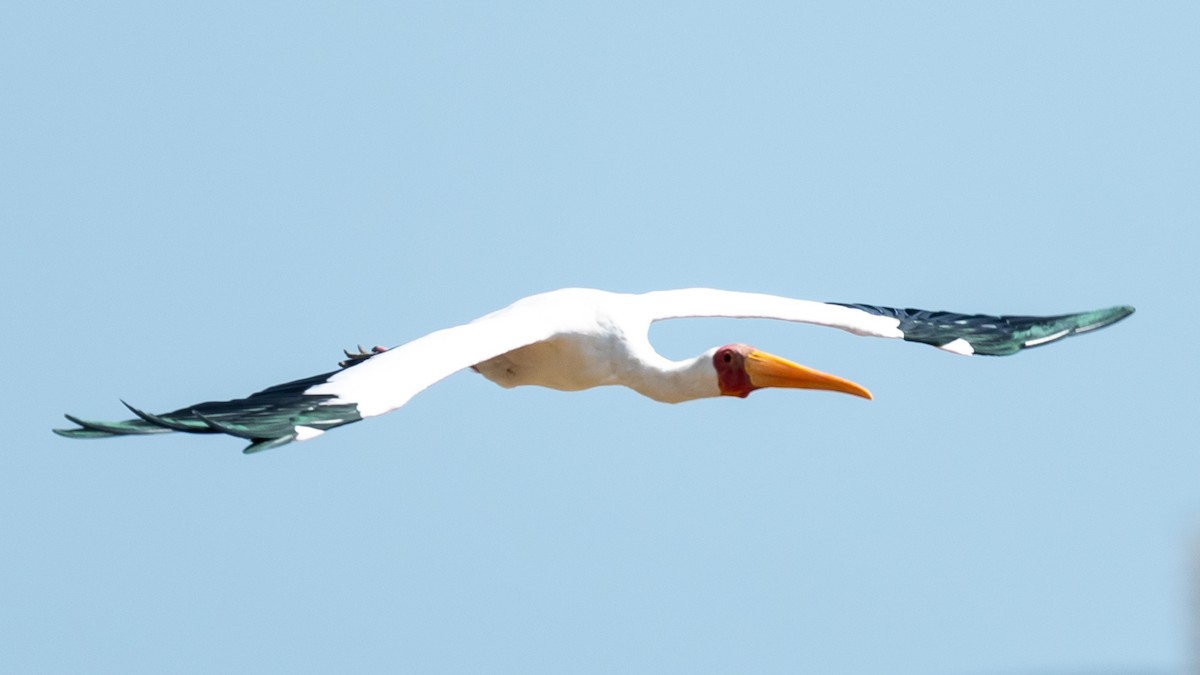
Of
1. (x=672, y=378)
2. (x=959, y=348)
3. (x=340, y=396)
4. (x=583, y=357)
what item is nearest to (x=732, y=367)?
(x=672, y=378)

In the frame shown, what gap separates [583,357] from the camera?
52.6 ft

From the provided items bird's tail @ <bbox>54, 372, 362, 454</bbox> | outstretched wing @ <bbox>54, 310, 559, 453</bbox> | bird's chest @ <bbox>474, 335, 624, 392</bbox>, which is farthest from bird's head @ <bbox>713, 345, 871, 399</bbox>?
bird's tail @ <bbox>54, 372, 362, 454</bbox>

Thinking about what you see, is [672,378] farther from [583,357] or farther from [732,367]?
[583,357]

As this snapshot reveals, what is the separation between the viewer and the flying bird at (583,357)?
13078mm

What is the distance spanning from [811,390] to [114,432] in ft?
19.3

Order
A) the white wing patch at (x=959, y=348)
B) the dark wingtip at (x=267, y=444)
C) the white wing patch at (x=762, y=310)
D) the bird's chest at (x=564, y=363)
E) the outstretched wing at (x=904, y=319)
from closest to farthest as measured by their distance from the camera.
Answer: the dark wingtip at (x=267, y=444)
the bird's chest at (x=564, y=363)
the white wing patch at (x=762, y=310)
the outstretched wing at (x=904, y=319)
the white wing patch at (x=959, y=348)

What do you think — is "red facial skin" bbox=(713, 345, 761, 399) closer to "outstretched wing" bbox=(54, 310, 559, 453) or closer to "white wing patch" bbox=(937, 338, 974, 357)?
"outstretched wing" bbox=(54, 310, 559, 453)

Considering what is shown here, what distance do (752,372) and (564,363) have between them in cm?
145

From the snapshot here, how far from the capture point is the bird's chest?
52.5 feet

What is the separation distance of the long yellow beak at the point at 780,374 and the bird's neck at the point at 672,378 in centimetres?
31

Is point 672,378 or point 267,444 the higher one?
point 672,378

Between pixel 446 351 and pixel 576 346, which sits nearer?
pixel 446 351

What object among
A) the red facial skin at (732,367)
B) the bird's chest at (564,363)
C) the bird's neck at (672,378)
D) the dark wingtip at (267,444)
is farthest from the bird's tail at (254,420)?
the red facial skin at (732,367)

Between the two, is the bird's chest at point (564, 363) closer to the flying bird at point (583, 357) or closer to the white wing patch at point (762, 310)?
the flying bird at point (583, 357)
